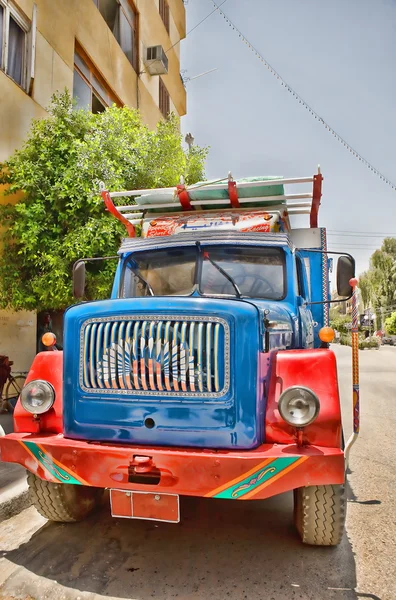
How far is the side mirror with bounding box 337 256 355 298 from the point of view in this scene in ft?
15.4

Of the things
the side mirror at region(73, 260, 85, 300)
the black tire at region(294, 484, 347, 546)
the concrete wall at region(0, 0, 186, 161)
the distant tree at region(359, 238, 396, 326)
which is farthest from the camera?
the distant tree at region(359, 238, 396, 326)

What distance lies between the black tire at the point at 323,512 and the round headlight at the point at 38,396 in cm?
191

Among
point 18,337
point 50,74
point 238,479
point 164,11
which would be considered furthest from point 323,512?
point 164,11

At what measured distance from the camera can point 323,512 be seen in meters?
3.46

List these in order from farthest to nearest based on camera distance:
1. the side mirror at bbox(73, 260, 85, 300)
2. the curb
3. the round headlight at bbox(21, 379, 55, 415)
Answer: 1. the side mirror at bbox(73, 260, 85, 300)
2. the curb
3. the round headlight at bbox(21, 379, 55, 415)

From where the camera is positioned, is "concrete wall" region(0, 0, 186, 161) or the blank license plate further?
"concrete wall" region(0, 0, 186, 161)

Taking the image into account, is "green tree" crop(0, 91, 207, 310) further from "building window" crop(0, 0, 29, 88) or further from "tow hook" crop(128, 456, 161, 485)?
"tow hook" crop(128, 456, 161, 485)

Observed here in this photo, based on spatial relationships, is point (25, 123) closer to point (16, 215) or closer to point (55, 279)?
point (16, 215)

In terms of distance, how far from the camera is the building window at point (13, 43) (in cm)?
1002

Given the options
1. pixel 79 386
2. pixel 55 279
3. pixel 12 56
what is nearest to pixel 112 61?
pixel 12 56

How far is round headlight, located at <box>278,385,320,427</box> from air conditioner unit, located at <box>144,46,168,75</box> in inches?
690

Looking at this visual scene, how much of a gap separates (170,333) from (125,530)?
6.04 feet

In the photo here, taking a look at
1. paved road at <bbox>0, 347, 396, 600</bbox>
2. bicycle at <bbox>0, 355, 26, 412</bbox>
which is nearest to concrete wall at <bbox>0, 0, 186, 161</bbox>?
bicycle at <bbox>0, 355, 26, 412</bbox>

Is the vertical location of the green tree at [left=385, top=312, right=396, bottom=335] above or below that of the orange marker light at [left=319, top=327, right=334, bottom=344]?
above
